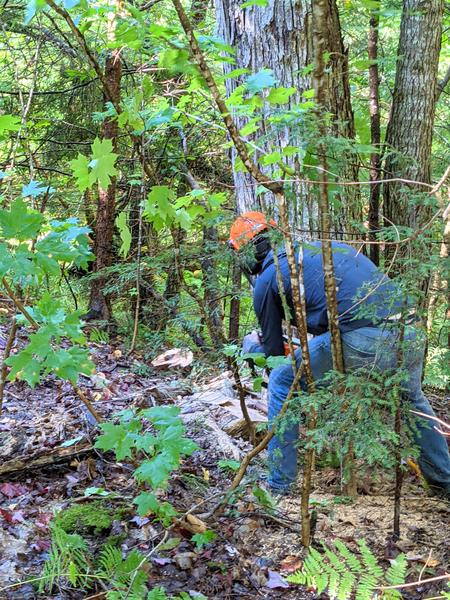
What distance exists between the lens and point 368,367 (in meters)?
2.74

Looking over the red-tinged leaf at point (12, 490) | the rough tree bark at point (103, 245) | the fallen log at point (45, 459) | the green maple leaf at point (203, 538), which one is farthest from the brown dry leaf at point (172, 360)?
the green maple leaf at point (203, 538)

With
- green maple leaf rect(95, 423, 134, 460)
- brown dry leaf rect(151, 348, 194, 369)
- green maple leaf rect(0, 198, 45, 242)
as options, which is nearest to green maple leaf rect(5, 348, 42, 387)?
green maple leaf rect(95, 423, 134, 460)

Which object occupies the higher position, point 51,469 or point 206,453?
point 51,469

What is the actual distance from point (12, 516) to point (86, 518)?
357mm

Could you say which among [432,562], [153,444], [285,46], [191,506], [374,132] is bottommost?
[432,562]

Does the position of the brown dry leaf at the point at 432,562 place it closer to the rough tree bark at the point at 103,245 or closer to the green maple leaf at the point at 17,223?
the green maple leaf at the point at 17,223

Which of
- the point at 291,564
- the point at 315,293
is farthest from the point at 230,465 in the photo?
the point at 315,293

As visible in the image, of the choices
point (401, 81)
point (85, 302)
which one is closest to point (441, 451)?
point (401, 81)

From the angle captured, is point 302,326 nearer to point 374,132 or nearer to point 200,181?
point 374,132

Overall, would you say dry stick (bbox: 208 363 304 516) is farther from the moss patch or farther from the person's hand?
the person's hand

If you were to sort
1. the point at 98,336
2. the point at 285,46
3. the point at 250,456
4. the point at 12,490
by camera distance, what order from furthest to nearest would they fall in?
the point at 98,336
the point at 285,46
the point at 12,490
the point at 250,456

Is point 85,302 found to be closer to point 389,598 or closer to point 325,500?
point 325,500

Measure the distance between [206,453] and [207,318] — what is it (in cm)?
109

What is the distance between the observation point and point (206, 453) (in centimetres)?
418
